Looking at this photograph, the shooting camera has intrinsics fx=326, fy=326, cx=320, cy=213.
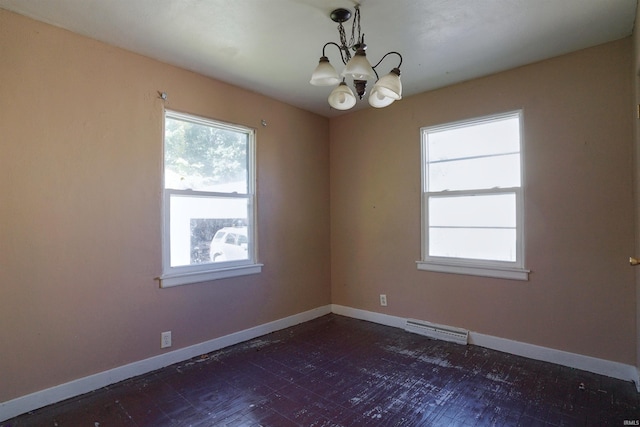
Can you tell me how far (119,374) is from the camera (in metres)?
2.49

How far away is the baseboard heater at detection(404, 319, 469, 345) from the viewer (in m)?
3.21

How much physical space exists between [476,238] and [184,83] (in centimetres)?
313

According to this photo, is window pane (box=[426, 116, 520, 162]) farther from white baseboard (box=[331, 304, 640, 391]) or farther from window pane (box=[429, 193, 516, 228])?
white baseboard (box=[331, 304, 640, 391])

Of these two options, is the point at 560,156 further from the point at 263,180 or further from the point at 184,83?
the point at 184,83

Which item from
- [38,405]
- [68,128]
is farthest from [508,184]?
[38,405]

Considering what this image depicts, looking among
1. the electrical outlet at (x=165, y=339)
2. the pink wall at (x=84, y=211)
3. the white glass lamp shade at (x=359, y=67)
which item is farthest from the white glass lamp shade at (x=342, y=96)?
the electrical outlet at (x=165, y=339)

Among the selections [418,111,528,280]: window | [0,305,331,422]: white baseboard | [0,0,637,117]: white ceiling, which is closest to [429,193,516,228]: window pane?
[418,111,528,280]: window

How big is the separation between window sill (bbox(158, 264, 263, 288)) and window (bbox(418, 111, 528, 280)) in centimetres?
186

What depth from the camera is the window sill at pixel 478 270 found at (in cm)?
292

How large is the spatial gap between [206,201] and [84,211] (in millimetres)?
983

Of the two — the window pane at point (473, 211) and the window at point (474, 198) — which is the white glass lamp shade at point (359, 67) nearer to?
the window at point (474, 198)

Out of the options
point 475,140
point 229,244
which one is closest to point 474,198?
point 475,140

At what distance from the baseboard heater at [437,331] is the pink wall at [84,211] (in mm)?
1865

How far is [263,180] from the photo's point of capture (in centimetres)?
360
